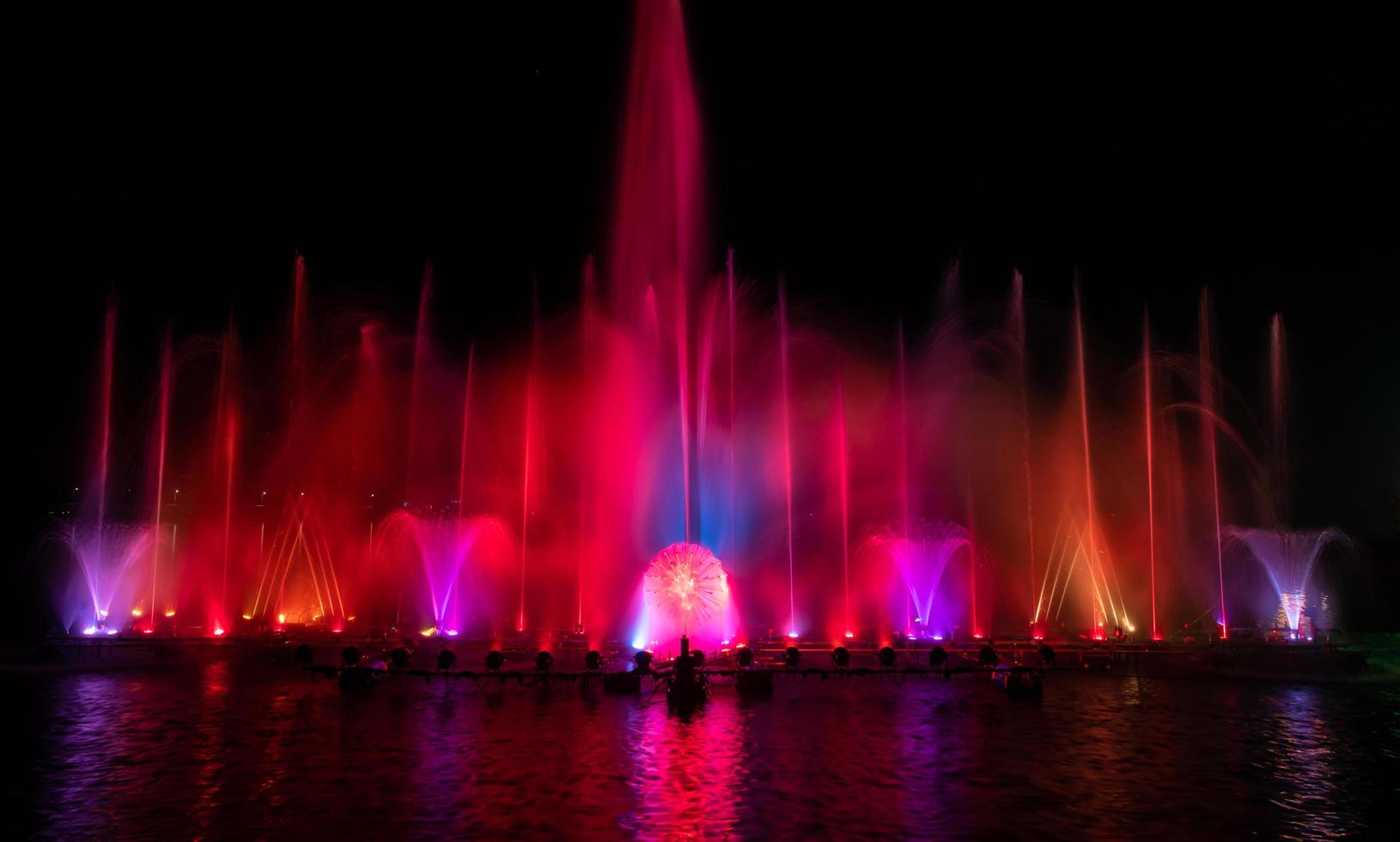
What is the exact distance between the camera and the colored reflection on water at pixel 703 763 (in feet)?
46.9

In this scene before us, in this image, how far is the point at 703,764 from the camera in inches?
713

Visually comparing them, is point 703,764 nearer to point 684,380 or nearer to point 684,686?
point 684,686

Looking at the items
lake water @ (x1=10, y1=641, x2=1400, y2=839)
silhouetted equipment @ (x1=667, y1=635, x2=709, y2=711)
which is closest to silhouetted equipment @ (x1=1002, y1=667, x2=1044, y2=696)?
lake water @ (x1=10, y1=641, x2=1400, y2=839)

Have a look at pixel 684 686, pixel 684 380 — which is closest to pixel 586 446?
pixel 684 380

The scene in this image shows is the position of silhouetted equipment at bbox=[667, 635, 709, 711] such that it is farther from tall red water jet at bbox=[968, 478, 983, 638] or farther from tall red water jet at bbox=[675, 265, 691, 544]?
tall red water jet at bbox=[968, 478, 983, 638]

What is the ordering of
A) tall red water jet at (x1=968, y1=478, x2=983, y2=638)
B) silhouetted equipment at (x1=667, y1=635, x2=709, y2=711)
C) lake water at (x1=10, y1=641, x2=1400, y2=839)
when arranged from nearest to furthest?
lake water at (x1=10, y1=641, x2=1400, y2=839)
silhouetted equipment at (x1=667, y1=635, x2=709, y2=711)
tall red water jet at (x1=968, y1=478, x2=983, y2=638)

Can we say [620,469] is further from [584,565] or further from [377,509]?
[377,509]

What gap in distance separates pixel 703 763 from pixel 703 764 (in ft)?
0.26

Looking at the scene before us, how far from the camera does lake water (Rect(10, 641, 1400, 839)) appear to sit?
14.3m

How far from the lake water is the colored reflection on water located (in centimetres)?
7

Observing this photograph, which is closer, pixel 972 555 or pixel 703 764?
pixel 703 764

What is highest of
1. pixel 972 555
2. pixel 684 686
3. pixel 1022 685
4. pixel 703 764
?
pixel 972 555

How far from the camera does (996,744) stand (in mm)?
19766

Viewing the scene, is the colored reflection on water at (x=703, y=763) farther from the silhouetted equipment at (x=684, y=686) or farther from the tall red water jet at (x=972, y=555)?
the tall red water jet at (x=972, y=555)
